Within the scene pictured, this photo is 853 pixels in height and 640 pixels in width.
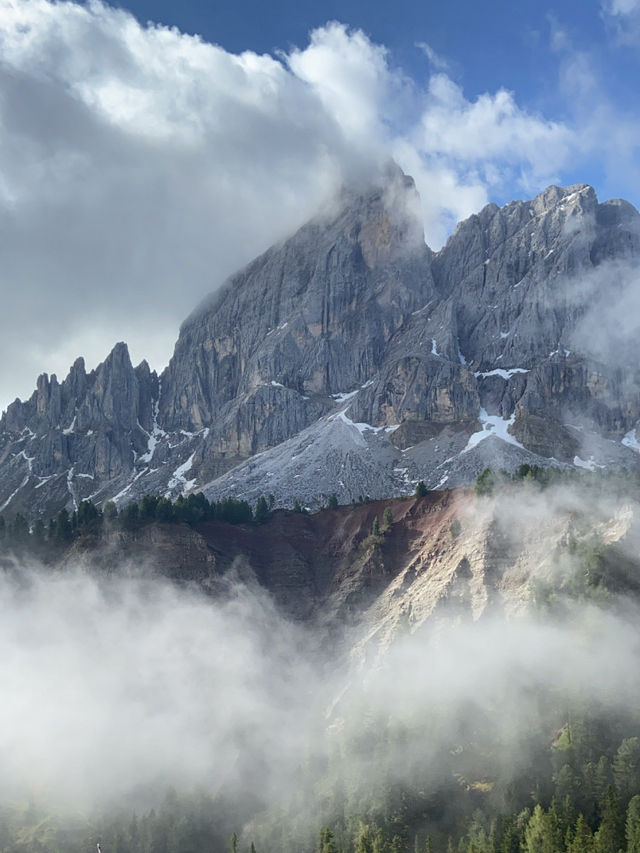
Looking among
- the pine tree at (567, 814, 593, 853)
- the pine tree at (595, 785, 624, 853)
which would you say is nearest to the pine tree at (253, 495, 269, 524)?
the pine tree at (595, 785, 624, 853)

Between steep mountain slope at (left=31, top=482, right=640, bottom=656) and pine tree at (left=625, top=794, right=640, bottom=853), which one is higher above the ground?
steep mountain slope at (left=31, top=482, right=640, bottom=656)

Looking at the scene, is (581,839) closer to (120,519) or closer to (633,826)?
(633,826)

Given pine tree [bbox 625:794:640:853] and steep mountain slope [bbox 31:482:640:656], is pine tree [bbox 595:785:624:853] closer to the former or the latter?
pine tree [bbox 625:794:640:853]

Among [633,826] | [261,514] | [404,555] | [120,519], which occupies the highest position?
[261,514]

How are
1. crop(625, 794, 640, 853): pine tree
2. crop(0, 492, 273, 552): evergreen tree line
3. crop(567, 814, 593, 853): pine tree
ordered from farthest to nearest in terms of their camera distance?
crop(0, 492, 273, 552): evergreen tree line
crop(567, 814, 593, 853): pine tree
crop(625, 794, 640, 853): pine tree

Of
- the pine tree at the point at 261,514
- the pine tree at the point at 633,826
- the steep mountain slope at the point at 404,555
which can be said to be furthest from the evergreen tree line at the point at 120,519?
the pine tree at the point at 633,826

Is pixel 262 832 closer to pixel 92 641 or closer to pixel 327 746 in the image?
pixel 327 746

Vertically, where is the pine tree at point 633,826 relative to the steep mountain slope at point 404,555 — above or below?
below

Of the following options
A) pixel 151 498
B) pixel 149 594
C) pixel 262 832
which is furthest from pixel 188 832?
pixel 151 498

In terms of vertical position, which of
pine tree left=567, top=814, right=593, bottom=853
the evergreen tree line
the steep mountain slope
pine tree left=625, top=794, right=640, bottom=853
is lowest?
pine tree left=567, top=814, right=593, bottom=853

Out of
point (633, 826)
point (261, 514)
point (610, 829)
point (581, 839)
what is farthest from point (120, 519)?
point (633, 826)

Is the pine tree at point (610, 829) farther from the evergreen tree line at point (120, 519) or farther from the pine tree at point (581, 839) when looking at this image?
the evergreen tree line at point (120, 519)

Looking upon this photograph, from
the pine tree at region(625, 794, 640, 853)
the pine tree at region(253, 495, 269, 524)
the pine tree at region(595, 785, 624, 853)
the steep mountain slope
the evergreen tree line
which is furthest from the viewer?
the pine tree at region(253, 495, 269, 524)

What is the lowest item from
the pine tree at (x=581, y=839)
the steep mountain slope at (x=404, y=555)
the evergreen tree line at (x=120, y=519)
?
the pine tree at (x=581, y=839)
